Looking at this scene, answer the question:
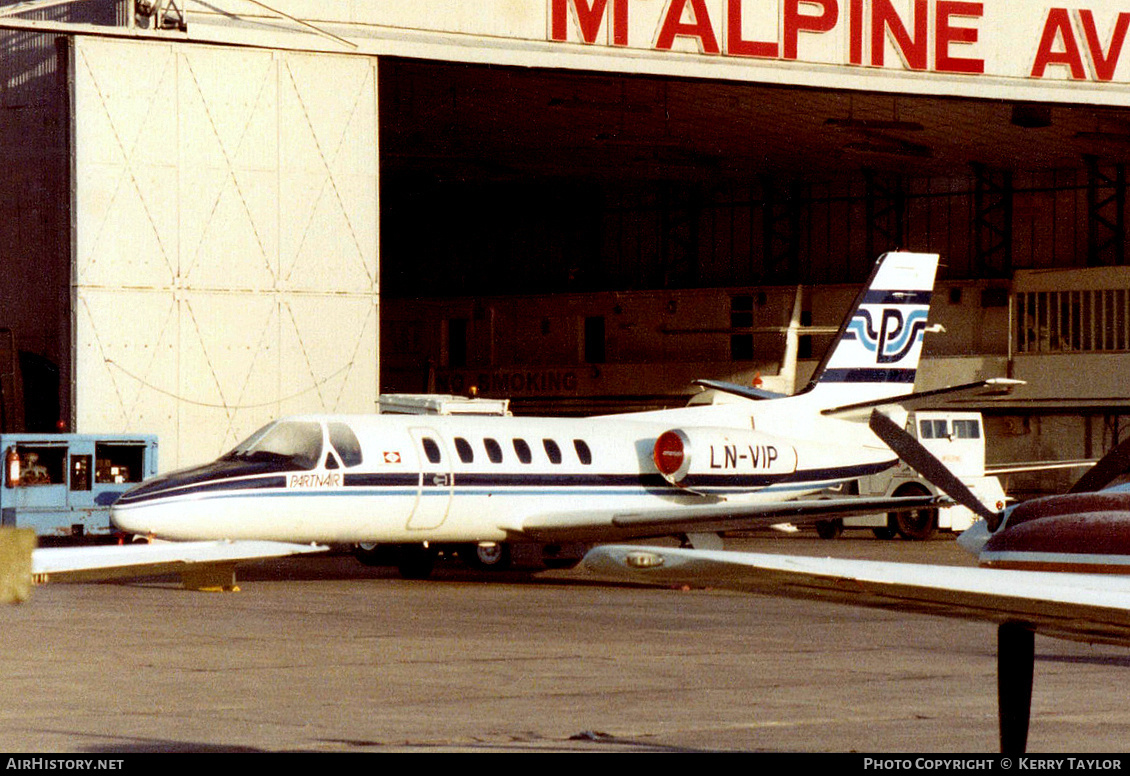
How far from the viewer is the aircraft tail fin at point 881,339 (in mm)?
28984

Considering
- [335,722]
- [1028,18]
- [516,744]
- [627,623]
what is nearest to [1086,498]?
[516,744]

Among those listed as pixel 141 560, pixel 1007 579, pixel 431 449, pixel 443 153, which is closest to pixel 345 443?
pixel 431 449

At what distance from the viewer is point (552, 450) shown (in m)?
24.9

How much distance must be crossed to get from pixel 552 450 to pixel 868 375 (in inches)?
282

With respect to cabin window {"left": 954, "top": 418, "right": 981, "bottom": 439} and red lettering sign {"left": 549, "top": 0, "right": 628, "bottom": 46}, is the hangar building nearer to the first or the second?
red lettering sign {"left": 549, "top": 0, "right": 628, "bottom": 46}

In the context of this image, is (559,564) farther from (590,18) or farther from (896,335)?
(590,18)

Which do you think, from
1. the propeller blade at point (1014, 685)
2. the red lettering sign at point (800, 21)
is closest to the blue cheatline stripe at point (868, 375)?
the red lettering sign at point (800, 21)

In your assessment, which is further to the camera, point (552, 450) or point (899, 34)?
point (899, 34)

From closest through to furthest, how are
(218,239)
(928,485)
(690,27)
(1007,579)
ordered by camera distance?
1. (1007,579)
2. (218,239)
3. (690,27)
4. (928,485)

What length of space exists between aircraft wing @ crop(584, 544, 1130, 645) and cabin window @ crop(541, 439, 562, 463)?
17463 millimetres

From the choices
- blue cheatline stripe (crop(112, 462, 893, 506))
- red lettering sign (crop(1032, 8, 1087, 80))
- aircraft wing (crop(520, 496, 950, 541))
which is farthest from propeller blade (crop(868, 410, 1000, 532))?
red lettering sign (crop(1032, 8, 1087, 80))

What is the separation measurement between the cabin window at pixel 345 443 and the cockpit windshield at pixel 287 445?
195 mm

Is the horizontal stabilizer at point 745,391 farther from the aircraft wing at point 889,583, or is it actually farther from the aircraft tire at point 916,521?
the aircraft wing at point 889,583

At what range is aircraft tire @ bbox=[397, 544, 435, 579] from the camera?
2608cm
